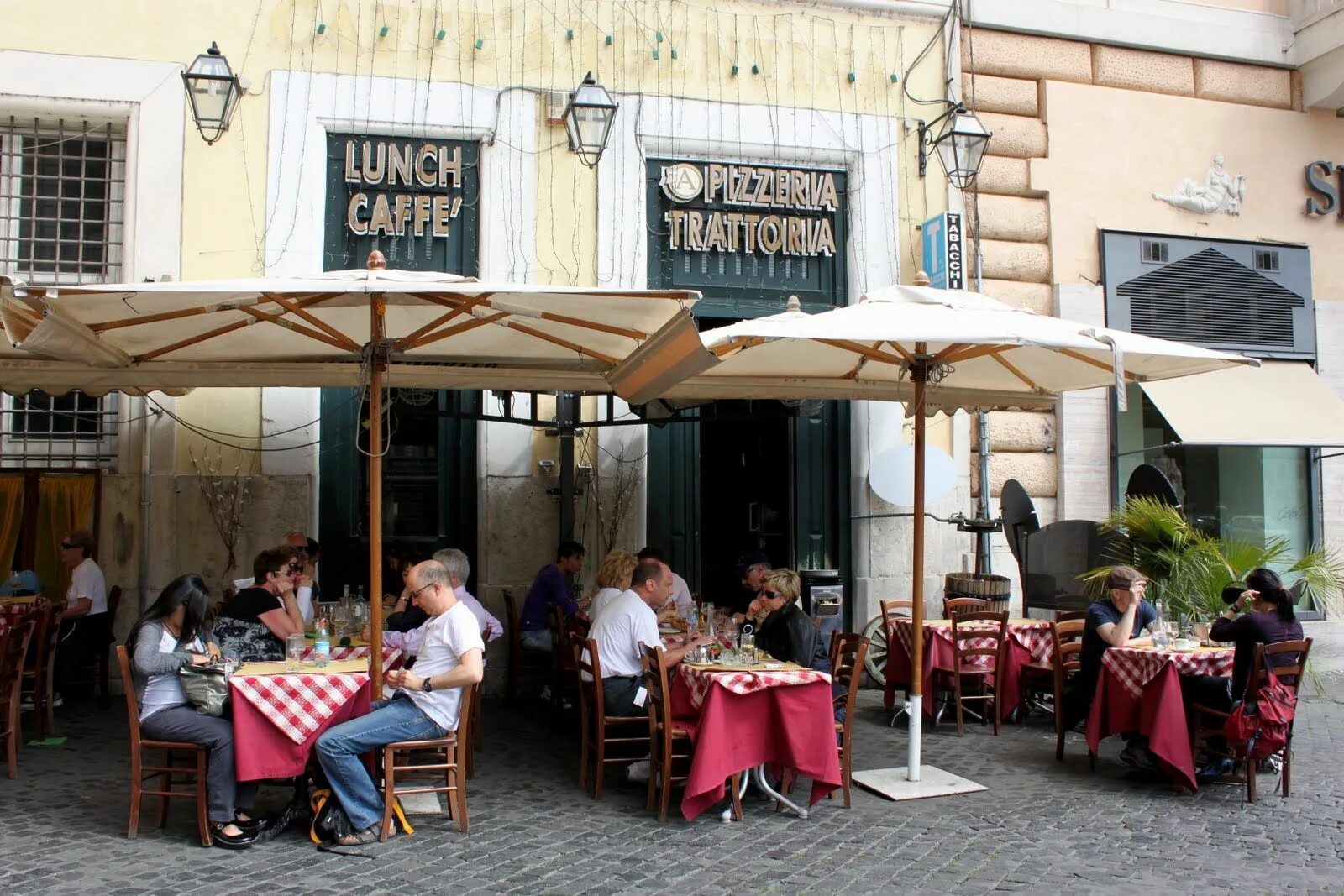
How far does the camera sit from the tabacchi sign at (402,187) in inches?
392

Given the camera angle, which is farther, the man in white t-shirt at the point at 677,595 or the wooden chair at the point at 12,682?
the man in white t-shirt at the point at 677,595

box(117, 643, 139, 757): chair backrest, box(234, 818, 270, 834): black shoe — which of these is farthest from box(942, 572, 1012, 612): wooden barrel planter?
box(117, 643, 139, 757): chair backrest

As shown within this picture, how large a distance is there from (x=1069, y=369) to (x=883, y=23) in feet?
15.8

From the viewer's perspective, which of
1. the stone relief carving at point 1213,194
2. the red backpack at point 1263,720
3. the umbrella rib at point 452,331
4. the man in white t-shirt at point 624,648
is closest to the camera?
the umbrella rib at point 452,331

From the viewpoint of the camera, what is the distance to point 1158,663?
675 cm

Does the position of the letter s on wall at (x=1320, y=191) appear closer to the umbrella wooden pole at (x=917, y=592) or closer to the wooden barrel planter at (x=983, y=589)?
the wooden barrel planter at (x=983, y=589)

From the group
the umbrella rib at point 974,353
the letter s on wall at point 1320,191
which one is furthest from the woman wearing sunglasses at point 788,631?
the letter s on wall at point 1320,191

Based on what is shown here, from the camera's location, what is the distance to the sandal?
216 inches

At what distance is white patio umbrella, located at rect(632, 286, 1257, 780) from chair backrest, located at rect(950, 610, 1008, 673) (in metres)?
1.15

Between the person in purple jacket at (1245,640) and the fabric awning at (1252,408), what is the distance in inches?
165

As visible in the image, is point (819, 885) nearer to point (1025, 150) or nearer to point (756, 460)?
point (756, 460)

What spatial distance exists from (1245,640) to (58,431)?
8623 mm

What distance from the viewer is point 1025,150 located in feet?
37.2

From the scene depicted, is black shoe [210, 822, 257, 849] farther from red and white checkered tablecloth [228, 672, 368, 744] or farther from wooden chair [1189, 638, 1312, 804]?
wooden chair [1189, 638, 1312, 804]
